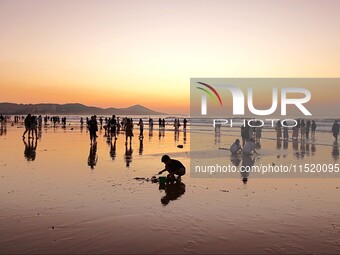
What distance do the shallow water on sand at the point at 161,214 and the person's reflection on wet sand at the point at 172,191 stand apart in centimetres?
3

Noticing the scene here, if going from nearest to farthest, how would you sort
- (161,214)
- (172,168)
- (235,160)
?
(161,214), (172,168), (235,160)

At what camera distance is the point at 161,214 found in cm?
921

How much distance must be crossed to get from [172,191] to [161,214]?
112 inches

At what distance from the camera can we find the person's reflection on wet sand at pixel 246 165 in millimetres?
14891

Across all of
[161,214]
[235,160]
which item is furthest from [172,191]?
[235,160]

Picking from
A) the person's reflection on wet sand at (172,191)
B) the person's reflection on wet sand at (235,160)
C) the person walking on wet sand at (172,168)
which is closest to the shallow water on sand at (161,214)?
the person's reflection on wet sand at (172,191)

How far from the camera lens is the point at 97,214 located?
905cm

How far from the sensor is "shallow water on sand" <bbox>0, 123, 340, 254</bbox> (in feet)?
23.1

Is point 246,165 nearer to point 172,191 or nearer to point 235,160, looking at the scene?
point 235,160

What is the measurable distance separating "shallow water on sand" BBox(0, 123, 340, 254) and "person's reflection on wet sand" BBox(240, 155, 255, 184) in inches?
24.2

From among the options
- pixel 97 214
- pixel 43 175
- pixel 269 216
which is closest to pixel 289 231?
pixel 269 216

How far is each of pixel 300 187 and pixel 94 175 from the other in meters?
7.72

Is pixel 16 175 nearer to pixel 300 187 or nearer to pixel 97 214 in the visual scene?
pixel 97 214

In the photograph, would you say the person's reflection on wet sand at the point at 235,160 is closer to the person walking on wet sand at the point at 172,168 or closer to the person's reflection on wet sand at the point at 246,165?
the person's reflection on wet sand at the point at 246,165
